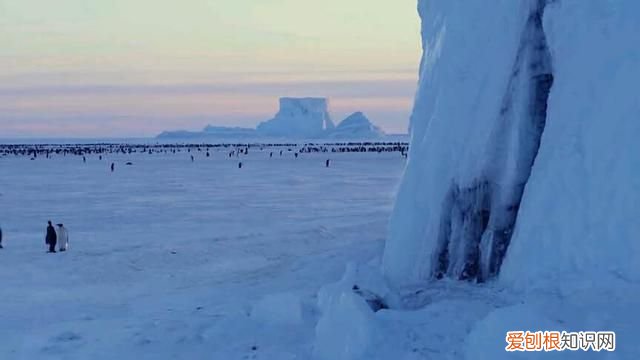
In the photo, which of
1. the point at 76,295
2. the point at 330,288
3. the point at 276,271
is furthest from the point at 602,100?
the point at 76,295

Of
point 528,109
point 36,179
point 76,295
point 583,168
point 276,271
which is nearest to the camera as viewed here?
point 583,168

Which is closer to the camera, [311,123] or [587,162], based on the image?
[587,162]

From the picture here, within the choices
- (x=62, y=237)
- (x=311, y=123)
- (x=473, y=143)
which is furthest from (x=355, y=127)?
(x=473, y=143)

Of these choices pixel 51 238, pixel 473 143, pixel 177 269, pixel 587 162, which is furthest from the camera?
pixel 51 238

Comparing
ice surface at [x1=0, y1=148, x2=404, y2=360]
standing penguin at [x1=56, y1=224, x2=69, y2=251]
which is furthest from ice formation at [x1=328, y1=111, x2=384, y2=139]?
standing penguin at [x1=56, y1=224, x2=69, y2=251]

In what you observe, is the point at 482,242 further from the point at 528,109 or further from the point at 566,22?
the point at 566,22

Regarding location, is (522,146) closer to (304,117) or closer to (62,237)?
(62,237)

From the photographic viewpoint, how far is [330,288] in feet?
37.2

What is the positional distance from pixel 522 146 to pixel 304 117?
176152 mm

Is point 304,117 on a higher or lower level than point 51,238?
higher

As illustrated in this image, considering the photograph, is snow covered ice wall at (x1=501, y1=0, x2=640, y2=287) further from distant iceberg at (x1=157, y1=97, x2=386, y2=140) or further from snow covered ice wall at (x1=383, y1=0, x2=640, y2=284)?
distant iceberg at (x1=157, y1=97, x2=386, y2=140)

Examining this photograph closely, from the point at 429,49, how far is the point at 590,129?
17.6ft

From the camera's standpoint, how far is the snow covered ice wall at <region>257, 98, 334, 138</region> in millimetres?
184750

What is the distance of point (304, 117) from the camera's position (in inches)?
7343
